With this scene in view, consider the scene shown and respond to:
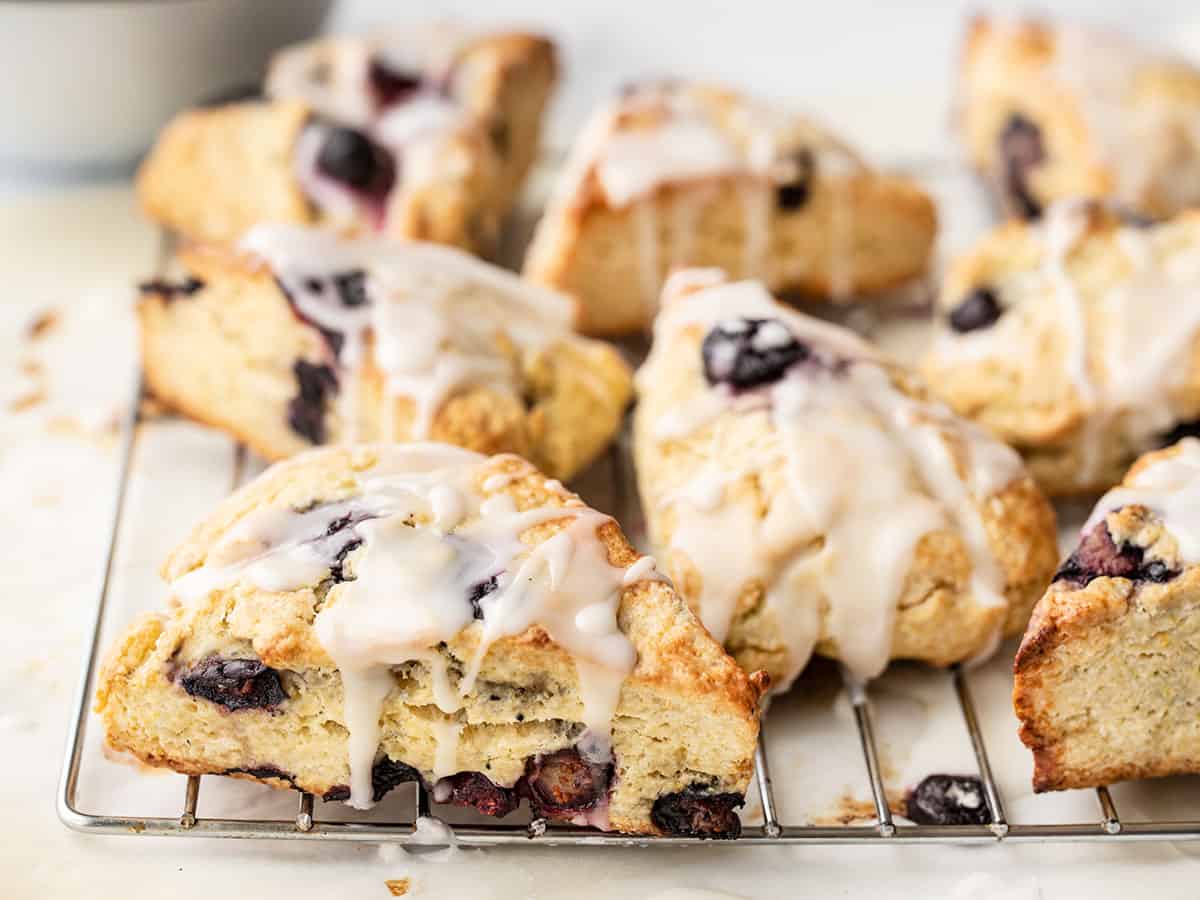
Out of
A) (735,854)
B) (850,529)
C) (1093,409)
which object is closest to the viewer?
(735,854)

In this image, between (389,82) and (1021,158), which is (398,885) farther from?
(1021,158)

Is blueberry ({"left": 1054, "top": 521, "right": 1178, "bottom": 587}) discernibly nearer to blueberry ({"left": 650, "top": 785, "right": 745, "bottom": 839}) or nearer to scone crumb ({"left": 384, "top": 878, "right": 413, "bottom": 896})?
blueberry ({"left": 650, "top": 785, "right": 745, "bottom": 839})

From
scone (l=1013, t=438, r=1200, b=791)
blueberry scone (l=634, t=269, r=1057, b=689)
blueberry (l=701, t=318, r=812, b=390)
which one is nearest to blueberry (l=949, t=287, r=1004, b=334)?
blueberry scone (l=634, t=269, r=1057, b=689)

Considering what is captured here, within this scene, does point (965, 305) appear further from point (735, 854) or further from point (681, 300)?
point (735, 854)

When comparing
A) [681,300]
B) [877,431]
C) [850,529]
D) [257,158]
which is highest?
[257,158]

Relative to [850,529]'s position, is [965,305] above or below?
above

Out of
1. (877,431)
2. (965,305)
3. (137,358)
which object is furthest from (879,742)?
(137,358)
